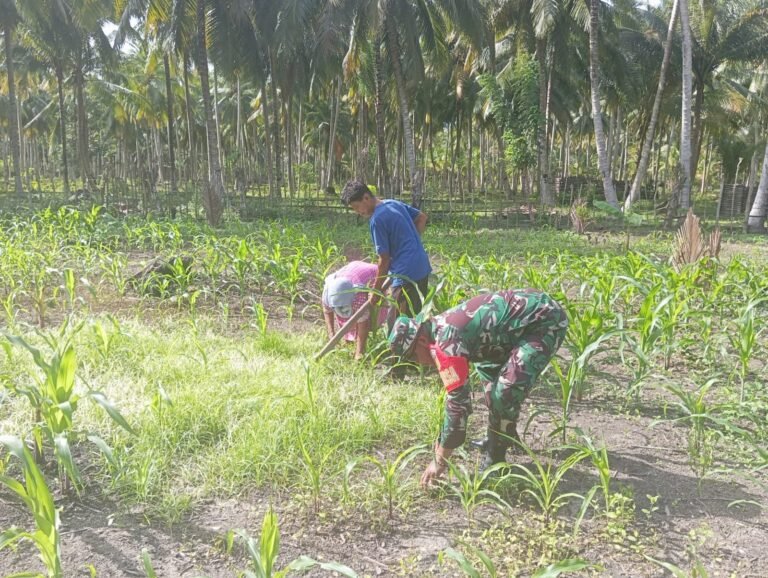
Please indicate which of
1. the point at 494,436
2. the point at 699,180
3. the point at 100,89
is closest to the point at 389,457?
the point at 494,436

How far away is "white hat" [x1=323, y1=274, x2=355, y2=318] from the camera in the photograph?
4.00 meters

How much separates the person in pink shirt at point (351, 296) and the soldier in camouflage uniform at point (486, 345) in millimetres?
1388

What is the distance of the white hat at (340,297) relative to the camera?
13.1ft

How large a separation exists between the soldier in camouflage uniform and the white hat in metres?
1.52

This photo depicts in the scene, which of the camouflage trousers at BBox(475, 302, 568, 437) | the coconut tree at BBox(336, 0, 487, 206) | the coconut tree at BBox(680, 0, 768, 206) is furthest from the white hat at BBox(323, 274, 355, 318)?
the coconut tree at BBox(680, 0, 768, 206)

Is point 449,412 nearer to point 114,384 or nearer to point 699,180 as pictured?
point 114,384

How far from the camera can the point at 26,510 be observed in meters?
2.36

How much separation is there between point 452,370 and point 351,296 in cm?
180

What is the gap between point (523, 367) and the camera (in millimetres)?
2416

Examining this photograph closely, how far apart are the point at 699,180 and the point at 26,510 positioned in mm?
49198

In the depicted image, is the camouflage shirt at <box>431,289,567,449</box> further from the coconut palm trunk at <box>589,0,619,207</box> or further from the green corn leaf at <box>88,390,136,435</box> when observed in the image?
the coconut palm trunk at <box>589,0,619,207</box>

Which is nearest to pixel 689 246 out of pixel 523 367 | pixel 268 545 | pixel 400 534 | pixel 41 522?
pixel 523 367

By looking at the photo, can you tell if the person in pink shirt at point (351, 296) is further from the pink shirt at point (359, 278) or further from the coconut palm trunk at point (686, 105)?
the coconut palm trunk at point (686, 105)

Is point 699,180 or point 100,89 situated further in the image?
point 699,180
